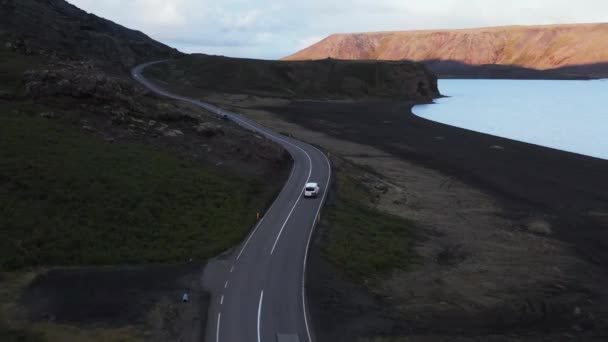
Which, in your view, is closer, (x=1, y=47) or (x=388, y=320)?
(x=388, y=320)

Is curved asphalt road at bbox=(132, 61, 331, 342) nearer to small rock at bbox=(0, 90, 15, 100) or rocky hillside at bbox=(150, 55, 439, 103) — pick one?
small rock at bbox=(0, 90, 15, 100)

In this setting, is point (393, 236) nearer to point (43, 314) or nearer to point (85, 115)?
point (43, 314)

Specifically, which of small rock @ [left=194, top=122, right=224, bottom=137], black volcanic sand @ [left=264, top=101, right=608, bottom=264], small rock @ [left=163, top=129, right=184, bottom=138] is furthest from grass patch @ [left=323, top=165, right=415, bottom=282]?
small rock @ [left=163, top=129, right=184, bottom=138]

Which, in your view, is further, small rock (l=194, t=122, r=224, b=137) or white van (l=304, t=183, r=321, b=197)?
small rock (l=194, t=122, r=224, b=137)

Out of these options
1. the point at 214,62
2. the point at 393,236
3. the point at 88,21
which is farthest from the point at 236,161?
the point at 88,21

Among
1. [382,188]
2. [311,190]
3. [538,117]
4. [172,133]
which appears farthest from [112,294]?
[538,117]

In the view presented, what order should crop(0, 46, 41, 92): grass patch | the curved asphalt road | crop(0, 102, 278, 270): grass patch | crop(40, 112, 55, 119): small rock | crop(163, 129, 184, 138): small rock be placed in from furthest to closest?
crop(0, 46, 41, 92): grass patch → crop(163, 129, 184, 138): small rock → crop(40, 112, 55, 119): small rock → crop(0, 102, 278, 270): grass patch → the curved asphalt road

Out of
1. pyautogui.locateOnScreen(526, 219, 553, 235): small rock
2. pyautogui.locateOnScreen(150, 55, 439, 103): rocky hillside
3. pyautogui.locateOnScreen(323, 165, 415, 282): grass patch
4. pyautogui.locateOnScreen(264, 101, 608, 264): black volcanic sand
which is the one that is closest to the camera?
pyautogui.locateOnScreen(323, 165, 415, 282): grass patch

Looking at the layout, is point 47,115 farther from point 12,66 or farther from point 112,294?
point 112,294
